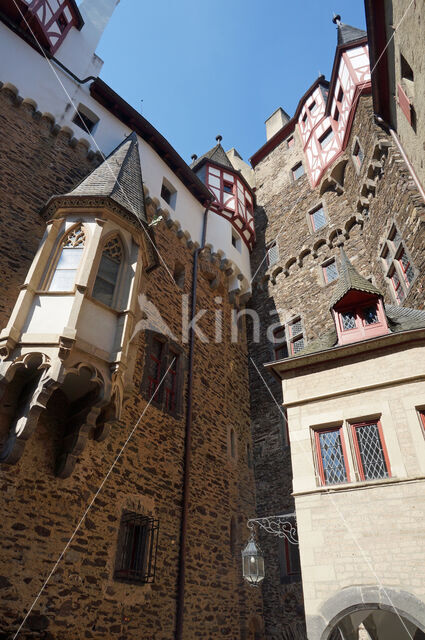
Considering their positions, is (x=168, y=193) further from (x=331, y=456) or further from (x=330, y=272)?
(x=331, y=456)

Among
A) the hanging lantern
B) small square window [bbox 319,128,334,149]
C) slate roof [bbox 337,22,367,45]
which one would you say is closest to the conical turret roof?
slate roof [bbox 337,22,367,45]

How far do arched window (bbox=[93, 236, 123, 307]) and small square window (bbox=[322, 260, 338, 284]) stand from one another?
8.95 meters

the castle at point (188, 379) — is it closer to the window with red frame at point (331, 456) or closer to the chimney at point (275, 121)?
the window with red frame at point (331, 456)

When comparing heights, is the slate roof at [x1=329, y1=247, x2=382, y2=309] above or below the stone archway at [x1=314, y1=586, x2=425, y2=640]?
above

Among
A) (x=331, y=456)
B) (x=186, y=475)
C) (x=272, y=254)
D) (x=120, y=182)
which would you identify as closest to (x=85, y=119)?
(x=120, y=182)

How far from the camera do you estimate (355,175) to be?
1595 centimetres

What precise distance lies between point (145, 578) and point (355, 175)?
14.1m

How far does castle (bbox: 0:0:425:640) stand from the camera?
7422 millimetres

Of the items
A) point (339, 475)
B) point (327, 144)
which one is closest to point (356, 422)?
point (339, 475)

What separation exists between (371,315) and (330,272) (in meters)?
7.05

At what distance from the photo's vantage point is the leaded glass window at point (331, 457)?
26.9 ft

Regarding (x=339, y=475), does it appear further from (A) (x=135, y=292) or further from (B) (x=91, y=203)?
(B) (x=91, y=203)

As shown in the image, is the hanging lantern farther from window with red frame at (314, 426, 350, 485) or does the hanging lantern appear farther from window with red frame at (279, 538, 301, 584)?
window with red frame at (279, 538, 301, 584)

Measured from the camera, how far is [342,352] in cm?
922
